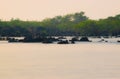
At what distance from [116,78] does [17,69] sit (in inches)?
421

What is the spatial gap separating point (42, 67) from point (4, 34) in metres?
134

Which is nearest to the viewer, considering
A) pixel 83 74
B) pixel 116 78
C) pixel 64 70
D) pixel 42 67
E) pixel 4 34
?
pixel 116 78

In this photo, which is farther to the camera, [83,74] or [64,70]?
[64,70]

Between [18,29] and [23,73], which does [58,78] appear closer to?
[23,73]

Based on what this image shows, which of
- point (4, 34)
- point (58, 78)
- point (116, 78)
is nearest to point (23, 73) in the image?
point (58, 78)

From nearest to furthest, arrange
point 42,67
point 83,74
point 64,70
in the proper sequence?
point 83,74
point 64,70
point 42,67

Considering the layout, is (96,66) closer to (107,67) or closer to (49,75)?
(107,67)

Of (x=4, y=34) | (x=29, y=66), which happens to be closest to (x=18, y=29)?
(x=4, y=34)

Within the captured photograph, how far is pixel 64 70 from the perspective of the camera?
43.3 m

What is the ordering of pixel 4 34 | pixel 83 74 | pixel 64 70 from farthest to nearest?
pixel 4 34 < pixel 64 70 < pixel 83 74

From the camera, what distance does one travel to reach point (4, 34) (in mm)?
179250

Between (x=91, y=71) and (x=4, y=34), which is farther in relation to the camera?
(x=4, y=34)

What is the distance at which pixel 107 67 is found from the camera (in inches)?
1841

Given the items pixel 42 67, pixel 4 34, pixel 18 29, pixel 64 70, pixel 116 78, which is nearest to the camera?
pixel 116 78
